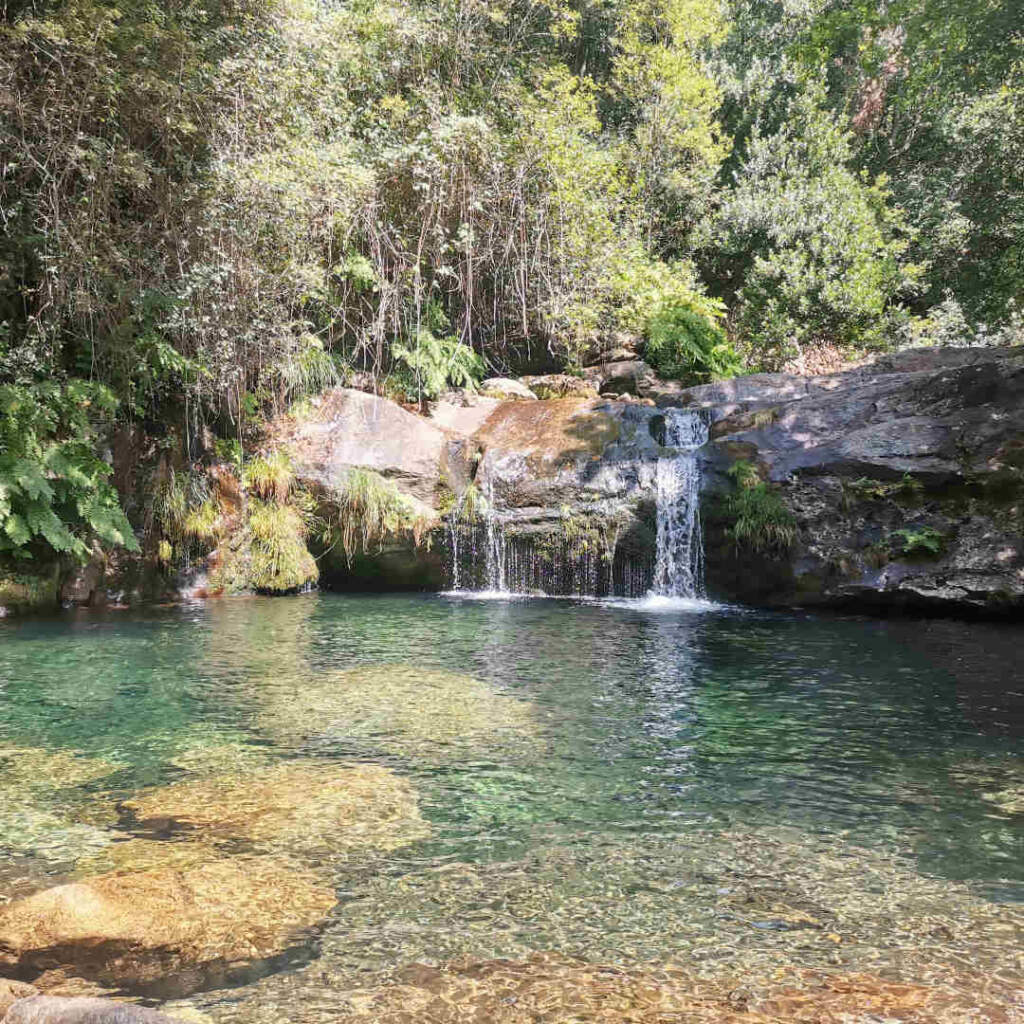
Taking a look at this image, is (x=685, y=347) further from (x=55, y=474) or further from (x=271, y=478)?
(x=55, y=474)

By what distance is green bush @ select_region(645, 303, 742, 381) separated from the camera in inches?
671

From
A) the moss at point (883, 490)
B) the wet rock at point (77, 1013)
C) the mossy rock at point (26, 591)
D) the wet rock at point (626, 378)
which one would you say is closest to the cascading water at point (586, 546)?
the moss at point (883, 490)

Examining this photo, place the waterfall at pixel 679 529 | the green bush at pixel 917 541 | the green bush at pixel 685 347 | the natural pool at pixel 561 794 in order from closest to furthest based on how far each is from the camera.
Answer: the natural pool at pixel 561 794 < the green bush at pixel 917 541 < the waterfall at pixel 679 529 < the green bush at pixel 685 347

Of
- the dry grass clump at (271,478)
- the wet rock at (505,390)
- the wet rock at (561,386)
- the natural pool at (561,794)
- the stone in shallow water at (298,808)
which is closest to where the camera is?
the natural pool at (561,794)

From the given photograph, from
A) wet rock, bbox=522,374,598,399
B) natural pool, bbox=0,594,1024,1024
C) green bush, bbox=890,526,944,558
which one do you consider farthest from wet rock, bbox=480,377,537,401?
natural pool, bbox=0,594,1024,1024

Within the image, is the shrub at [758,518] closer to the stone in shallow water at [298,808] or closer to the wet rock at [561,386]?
the wet rock at [561,386]

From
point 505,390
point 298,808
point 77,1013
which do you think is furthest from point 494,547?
point 77,1013

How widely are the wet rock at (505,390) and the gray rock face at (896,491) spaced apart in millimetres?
4923

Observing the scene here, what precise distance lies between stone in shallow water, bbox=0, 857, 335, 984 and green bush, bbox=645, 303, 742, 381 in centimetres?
1497

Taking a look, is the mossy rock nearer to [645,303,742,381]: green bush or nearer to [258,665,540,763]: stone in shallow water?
[258,665,540,763]: stone in shallow water

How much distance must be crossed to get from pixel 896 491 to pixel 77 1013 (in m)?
10.7

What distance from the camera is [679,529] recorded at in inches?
471

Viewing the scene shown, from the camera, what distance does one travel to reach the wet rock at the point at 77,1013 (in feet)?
6.33

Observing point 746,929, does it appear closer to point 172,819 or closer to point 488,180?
point 172,819
